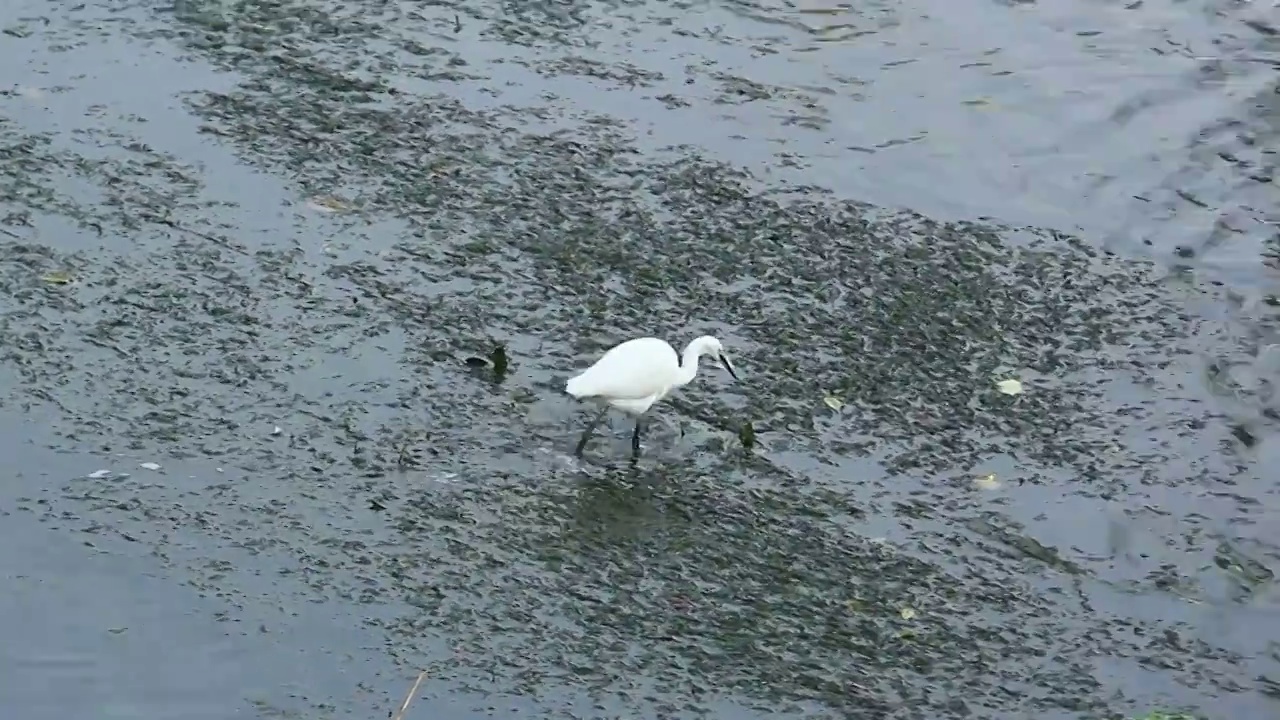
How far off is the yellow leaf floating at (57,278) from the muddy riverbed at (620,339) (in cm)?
2

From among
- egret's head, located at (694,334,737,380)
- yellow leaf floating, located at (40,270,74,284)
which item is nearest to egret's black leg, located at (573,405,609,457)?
egret's head, located at (694,334,737,380)

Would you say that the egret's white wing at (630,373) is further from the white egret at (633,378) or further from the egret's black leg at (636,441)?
the egret's black leg at (636,441)

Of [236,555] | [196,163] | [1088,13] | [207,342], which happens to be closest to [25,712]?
[236,555]

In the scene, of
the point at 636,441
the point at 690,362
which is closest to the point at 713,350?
the point at 690,362

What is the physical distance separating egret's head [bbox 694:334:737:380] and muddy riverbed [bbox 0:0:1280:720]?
197 millimetres

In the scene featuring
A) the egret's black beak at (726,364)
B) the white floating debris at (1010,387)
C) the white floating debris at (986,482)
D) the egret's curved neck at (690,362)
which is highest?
the egret's curved neck at (690,362)

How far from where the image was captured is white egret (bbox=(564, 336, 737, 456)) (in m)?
7.74

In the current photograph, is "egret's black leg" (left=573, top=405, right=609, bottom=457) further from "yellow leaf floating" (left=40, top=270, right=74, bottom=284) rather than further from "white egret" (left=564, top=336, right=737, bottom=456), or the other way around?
"yellow leaf floating" (left=40, top=270, right=74, bottom=284)

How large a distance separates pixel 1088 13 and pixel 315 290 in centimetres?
608

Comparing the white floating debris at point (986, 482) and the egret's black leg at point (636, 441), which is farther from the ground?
the egret's black leg at point (636, 441)

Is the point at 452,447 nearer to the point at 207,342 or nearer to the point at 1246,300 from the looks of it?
the point at 207,342

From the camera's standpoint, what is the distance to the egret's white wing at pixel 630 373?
773 centimetres

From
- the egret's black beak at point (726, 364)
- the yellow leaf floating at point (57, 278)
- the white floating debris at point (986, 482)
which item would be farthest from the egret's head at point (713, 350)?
the yellow leaf floating at point (57, 278)

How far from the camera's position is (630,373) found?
25.4ft
